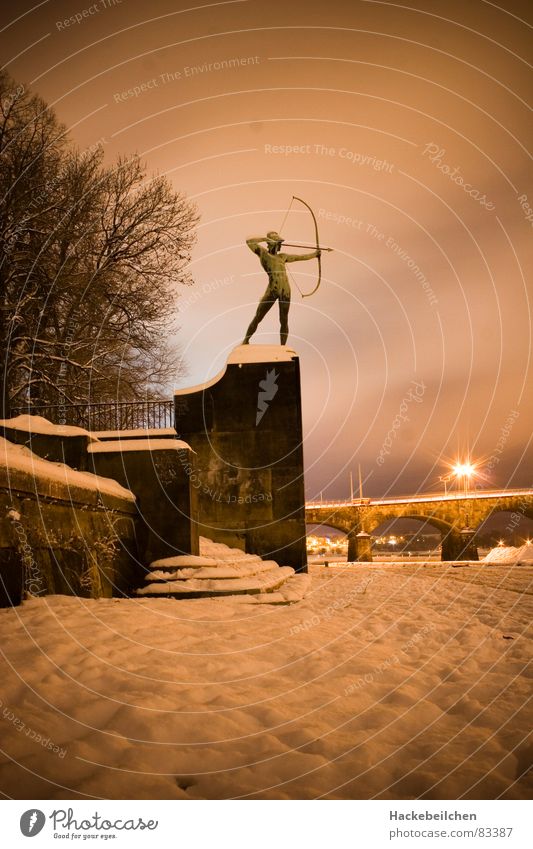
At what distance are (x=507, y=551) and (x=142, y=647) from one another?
31.7m

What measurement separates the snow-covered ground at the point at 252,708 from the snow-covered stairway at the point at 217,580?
154 cm

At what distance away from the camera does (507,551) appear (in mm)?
30766

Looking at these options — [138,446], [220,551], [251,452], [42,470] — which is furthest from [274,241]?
[42,470]

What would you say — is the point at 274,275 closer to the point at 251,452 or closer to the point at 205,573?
the point at 251,452

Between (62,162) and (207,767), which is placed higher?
(62,162)

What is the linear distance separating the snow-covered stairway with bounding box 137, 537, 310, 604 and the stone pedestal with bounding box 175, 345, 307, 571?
1.77 m

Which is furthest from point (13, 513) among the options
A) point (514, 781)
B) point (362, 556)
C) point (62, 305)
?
point (362, 556)

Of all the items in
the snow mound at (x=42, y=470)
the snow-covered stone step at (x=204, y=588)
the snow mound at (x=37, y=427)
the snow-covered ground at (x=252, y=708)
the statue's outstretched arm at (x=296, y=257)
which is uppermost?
the statue's outstretched arm at (x=296, y=257)

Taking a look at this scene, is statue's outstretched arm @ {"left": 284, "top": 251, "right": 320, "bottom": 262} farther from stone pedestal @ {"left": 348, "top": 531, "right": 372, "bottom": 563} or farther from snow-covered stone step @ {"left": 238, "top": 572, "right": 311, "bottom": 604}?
stone pedestal @ {"left": 348, "top": 531, "right": 372, "bottom": 563}

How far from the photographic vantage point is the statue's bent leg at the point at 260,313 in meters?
13.1

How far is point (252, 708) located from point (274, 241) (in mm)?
11805

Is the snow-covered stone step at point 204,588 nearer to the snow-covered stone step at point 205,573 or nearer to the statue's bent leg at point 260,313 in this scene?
the snow-covered stone step at point 205,573

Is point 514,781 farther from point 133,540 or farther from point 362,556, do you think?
point 362,556

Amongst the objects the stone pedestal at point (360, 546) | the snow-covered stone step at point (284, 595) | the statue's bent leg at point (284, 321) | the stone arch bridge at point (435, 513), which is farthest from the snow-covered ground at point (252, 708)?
the stone pedestal at point (360, 546)
